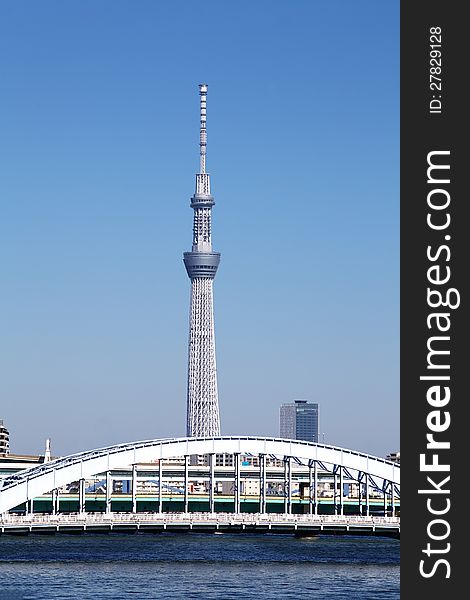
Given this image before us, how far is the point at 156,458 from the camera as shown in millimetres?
117125

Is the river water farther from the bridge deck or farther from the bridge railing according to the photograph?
the bridge railing

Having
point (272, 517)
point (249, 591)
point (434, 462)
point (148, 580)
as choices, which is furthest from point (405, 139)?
point (272, 517)

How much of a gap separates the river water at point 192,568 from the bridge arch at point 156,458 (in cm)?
445

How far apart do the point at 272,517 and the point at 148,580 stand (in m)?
31.8

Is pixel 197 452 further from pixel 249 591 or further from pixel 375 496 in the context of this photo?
pixel 375 496

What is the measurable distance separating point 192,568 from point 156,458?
Result: 1119 inches

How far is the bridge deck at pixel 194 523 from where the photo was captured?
10644 cm

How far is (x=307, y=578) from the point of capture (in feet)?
276

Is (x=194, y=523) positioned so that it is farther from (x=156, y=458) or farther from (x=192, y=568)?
(x=192, y=568)

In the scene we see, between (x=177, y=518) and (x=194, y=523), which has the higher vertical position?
(x=177, y=518)

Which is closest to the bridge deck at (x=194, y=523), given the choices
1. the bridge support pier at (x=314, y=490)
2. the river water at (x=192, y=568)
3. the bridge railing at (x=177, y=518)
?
the bridge railing at (x=177, y=518)

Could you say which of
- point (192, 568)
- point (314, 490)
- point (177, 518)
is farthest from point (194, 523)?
point (192, 568)

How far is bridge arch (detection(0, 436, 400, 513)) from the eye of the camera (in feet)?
362

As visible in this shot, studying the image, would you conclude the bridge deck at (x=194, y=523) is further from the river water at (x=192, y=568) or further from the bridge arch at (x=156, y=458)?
the bridge arch at (x=156, y=458)
